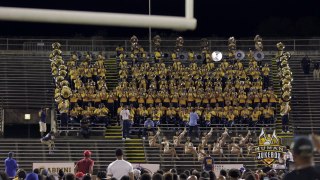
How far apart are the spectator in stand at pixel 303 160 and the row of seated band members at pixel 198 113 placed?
24980 mm

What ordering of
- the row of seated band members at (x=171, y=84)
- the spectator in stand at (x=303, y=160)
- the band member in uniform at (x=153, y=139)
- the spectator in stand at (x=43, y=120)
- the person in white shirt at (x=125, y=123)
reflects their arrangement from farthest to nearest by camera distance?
1. the row of seated band members at (x=171, y=84)
2. the person in white shirt at (x=125, y=123)
3. the spectator in stand at (x=43, y=120)
4. the band member in uniform at (x=153, y=139)
5. the spectator in stand at (x=303, y=160)

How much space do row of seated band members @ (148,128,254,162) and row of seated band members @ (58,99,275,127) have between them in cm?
155

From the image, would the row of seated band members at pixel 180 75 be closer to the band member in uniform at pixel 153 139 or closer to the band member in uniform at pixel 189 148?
the band member in uniform at pixel 153 139

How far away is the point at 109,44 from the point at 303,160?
31489 millimetres

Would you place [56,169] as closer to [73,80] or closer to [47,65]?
[73,80]

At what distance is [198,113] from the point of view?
3192 centimetres

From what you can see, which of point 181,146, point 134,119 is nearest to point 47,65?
point 134,119

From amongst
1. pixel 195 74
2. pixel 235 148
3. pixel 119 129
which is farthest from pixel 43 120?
pixel 235 148

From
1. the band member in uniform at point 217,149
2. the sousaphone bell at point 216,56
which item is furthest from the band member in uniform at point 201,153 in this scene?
the sousaphone bell at point 216,56

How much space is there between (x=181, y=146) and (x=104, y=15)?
24507mm

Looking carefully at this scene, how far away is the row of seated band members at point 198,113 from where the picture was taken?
3131 centimetres

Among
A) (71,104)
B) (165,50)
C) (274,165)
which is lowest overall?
(274,165)

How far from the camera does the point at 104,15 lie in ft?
19.0

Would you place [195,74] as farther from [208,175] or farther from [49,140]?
[208,175]
